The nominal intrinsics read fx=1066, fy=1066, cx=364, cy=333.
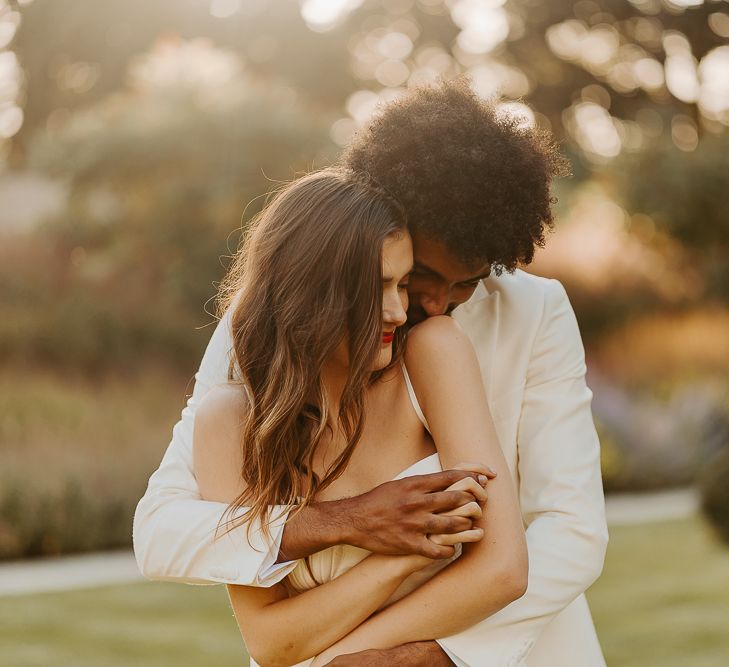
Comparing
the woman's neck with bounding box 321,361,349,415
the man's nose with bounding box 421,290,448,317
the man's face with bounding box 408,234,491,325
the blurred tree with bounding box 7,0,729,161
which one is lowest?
the woman's neck with bounding box 321,361,349,415

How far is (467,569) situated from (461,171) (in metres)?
0.91

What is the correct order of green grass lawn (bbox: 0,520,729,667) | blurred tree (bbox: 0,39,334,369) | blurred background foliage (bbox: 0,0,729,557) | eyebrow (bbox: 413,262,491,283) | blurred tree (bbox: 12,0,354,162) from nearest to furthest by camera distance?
eyebrow (bbox: 413,262,491,283) → green grass lawn (bbox: 0,520,729,667) → blurred background foliage (bbox: 0,0,729,557) → blurred tree (bbox: 0,39,334,369) → blurred tree (bbox: 12,0,354,162)

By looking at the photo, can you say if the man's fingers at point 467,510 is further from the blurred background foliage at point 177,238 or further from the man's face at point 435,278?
the blurred background foliage at point 177,238

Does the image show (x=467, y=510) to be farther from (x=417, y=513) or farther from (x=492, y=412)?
(x=492, y=412)

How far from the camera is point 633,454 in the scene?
464 inches

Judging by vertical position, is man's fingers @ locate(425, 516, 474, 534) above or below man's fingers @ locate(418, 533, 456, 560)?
above

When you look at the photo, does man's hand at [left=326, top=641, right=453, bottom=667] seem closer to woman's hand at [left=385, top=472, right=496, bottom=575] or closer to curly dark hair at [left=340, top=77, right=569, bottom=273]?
woman's hand at [left=385, top=472, right=496, bottom=575]

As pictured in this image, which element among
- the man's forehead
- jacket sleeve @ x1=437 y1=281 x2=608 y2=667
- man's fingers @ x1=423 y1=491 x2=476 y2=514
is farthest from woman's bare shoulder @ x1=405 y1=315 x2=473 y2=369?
man's fingers @ x1=423 y1=491 x2=476 y2=514

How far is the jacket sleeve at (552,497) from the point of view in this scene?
232cm

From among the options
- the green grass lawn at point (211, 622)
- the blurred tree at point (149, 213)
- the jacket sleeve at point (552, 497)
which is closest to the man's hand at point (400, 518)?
the jacket sleeve at point (552, 497)

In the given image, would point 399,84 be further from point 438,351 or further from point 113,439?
point 438,351

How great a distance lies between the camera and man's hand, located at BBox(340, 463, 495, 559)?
2193mm

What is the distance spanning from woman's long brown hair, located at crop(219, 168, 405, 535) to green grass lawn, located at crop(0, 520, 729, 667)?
13.6 feet

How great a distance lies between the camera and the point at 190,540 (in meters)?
2.31
